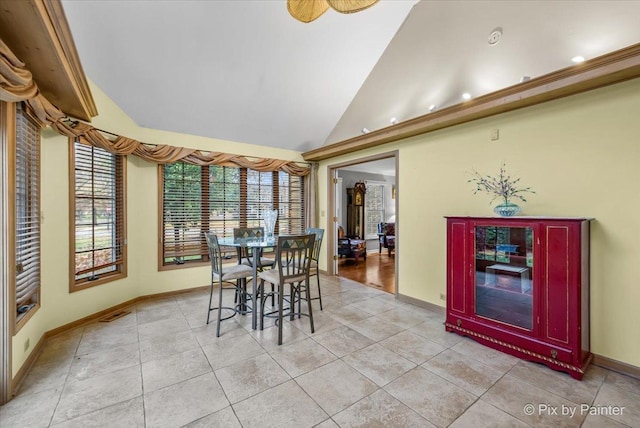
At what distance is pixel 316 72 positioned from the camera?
3.68 meters

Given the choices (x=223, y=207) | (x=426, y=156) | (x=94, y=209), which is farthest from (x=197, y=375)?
(x=426, y=156)

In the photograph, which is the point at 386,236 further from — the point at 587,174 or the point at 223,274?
the point at 223,274

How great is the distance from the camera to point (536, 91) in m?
2.36

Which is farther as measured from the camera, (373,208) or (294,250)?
(373,208)

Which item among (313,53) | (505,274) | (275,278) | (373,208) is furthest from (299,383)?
(373,208)

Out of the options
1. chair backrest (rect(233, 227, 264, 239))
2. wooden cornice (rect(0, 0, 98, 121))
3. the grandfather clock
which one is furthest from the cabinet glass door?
the grandfather clock

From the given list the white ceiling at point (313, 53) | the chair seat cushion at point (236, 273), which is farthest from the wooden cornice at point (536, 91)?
the chair seat cushion at point (236, 273)

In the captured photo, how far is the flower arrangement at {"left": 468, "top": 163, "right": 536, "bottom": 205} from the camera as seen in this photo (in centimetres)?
272

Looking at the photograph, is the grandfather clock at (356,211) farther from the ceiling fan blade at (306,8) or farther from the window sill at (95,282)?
the ceiling fan blade at (306,8)

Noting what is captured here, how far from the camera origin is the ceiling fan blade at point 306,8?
1.95 metres

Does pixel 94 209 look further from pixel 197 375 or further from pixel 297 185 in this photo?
pixel 297 185

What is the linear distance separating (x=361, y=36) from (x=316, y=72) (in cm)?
73

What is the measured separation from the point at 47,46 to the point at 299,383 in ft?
9.67

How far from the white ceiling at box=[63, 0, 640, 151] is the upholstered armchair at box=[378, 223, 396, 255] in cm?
394
